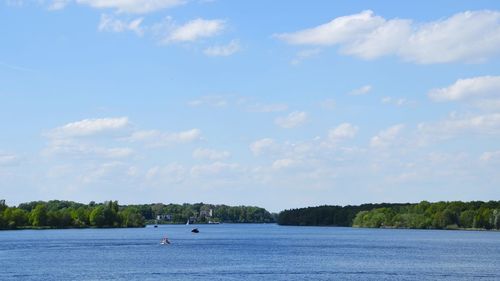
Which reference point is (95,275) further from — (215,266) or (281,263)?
(281,263)

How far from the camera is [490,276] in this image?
249ft

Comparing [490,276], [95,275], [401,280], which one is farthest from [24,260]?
[490,276]

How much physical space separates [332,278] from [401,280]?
20.8 feet

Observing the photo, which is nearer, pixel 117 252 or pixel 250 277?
pixel 250 277

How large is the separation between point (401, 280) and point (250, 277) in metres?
14.0

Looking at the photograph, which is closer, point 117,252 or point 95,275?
point 95,275

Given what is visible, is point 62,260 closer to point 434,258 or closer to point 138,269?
point 138,269

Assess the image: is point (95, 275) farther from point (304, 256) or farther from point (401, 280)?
point (304, 256)

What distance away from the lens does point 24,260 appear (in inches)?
3871

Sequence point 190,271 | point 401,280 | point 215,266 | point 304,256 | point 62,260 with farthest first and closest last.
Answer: point 304,256 < point 62,260 < point 215,266 < point 190,271 < point 401,280

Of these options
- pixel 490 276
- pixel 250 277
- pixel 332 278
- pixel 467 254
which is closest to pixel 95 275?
pixel 250 277

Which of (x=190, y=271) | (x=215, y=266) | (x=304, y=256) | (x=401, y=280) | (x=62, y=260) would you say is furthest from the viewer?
(x=304, y=256)

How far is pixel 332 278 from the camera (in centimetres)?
7444

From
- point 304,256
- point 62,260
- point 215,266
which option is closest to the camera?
point 215,266
